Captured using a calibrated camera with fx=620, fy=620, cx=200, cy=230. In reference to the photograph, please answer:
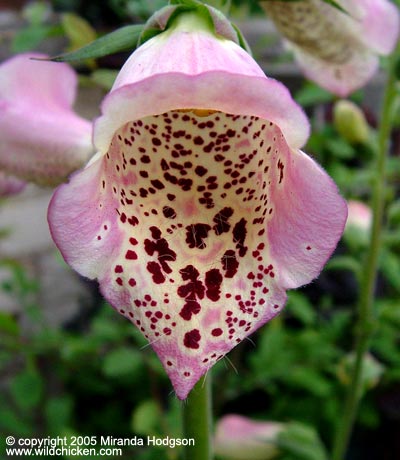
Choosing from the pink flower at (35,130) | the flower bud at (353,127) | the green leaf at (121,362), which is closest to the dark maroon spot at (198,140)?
the pink flower at (35,130)

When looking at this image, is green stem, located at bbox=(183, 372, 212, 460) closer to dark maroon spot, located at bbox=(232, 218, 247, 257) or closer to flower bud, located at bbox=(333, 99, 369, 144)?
dark maroon spot, located at bbox=(232, 218, 247, 257)

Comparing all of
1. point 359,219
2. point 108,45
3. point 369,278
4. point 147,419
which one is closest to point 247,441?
point 147,419

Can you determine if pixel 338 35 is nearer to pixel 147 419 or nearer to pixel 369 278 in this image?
pixel 369 278

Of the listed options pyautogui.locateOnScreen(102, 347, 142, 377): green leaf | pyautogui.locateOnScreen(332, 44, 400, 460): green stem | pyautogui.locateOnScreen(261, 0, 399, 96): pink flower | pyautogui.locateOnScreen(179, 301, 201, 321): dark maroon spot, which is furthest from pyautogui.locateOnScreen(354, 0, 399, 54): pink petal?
pyautogui.locateOnScreen(102, 347, 142, 377): green leaf

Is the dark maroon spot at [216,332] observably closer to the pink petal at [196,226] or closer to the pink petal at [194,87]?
the pink petal at [196,226]

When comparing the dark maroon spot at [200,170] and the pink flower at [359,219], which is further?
the pink flower at [359,219]

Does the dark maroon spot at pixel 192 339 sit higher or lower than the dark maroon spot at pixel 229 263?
lower

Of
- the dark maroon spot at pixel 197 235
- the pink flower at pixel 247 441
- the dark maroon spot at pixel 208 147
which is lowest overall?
the pink flower at pixel 247 441
